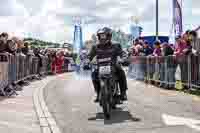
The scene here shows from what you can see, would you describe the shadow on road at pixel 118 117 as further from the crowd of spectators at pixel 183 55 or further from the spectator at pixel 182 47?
the spectator at pixel 182 47

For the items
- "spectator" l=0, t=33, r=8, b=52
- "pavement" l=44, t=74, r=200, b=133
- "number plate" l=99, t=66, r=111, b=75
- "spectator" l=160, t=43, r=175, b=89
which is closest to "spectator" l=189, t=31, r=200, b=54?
"pavement" l=44, t=74, r=200, b=133

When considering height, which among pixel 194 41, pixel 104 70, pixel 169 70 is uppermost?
pixel 194 41

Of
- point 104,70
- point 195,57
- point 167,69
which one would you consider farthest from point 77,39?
point 104,70

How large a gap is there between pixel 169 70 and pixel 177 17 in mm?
7391

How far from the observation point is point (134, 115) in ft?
35.3

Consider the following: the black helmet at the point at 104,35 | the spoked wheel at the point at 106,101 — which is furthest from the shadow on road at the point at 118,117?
the black helmet at the point at 104,35

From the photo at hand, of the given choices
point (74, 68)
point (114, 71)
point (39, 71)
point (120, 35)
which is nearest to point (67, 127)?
point (114, 71)

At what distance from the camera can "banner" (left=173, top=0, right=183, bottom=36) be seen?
79.9 feet

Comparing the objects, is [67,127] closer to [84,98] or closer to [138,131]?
[138,131]

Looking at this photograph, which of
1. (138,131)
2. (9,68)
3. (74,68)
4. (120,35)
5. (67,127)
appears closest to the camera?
(138,131)

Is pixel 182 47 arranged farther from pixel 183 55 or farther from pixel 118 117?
pixel 118 117

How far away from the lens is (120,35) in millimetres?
50812

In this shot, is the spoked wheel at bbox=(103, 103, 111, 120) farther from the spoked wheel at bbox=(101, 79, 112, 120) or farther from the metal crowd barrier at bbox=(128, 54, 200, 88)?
the metal crowd barrier at bbox=(128, 54, 200, 88)

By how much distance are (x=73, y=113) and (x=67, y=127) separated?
195cm
